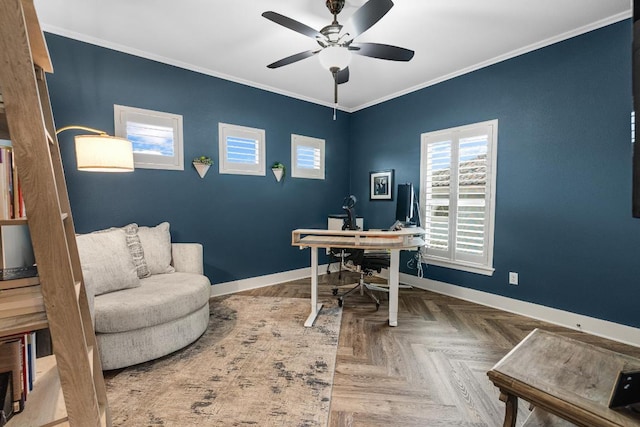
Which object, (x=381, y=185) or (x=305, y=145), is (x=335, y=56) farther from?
(x=381, y=185)

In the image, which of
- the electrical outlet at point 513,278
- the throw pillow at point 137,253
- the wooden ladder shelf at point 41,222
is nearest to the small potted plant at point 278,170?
the throw pillow at point 137,253

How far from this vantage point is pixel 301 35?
2.72 metres

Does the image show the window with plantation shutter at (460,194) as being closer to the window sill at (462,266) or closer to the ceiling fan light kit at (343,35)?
the window sill at (462,266)

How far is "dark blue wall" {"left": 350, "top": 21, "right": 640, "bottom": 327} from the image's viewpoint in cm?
242

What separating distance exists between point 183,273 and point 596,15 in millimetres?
4366

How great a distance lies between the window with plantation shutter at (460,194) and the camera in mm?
3275

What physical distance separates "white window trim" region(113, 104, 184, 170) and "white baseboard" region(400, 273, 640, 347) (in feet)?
11.6

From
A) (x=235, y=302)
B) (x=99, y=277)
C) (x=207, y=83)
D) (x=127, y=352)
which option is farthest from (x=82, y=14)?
(x=235, y=302)

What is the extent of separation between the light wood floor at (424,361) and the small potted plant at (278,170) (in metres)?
1.99

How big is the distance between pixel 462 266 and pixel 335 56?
9.32ft

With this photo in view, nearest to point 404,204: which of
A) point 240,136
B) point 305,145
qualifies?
point 305,145

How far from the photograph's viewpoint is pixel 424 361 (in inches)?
85.7

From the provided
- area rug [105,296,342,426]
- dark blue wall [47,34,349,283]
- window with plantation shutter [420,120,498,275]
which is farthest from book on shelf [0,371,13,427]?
window with plantation shutter [420,120,498,275]

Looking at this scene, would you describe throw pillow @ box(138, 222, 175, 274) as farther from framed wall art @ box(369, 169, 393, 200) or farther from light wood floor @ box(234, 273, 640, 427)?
framed wall art @ box(369, 169, 393, 200)
